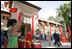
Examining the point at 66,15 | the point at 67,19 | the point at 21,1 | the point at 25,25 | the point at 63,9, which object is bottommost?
the point at 25,25

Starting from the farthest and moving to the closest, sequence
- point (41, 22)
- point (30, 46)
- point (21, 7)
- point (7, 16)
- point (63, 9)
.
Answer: point (41, 22) → point (63, 9) → point (21, 7) → point (7, 16) → point (30, 46)

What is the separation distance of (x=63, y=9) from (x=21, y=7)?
6.86 metres

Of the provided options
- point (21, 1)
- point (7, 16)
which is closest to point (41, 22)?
point (21, 1)

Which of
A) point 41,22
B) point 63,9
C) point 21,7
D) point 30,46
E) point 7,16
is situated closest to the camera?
point 30,46

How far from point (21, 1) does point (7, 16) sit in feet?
10.3

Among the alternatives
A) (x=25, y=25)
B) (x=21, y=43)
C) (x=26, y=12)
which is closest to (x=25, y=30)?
(x=25, y=25)

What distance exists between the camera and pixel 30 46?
2.47 m

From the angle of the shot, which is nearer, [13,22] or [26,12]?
[13,22]

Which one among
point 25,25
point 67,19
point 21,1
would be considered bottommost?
point 25,25

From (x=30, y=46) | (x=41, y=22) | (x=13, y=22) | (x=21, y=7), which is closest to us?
(x=13, y=22)

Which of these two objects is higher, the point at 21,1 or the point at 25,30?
the point at 21,1

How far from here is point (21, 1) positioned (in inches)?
381

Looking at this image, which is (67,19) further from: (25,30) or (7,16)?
(7,16)

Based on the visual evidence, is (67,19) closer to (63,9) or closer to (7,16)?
(63,9)
